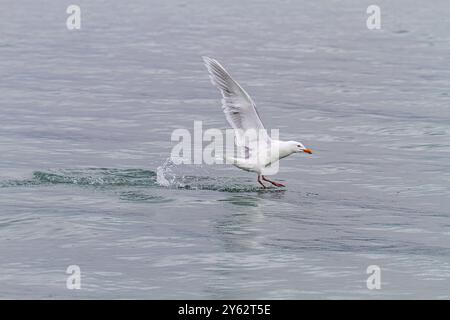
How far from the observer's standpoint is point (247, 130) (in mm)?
15961

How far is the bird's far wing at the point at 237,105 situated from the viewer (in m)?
15.5

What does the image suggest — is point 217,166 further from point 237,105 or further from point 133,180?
point 237,105

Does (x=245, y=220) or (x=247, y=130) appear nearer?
(x=245, y=220)

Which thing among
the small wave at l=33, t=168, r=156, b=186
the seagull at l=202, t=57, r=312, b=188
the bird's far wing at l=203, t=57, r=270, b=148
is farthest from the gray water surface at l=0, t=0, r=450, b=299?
the bird's far wing at l=203, t=57, r=270, b=148

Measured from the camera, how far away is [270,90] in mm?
24062

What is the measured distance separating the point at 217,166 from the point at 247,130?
6.56 feet

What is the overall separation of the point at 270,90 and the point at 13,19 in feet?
38.4

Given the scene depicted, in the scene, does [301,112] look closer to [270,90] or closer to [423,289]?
[270,90]

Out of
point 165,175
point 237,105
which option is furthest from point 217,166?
point 237,105

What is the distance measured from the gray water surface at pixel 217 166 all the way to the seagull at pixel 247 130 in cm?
45

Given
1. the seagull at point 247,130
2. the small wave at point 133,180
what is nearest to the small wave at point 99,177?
the small wave at point 133,180

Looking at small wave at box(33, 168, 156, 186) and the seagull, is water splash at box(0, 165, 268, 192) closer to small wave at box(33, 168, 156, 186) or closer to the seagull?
small wave at box(33, 168, 156, 186)

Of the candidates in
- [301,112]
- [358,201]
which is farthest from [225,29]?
Answer: [358,201]

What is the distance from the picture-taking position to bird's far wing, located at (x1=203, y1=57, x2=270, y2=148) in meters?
15.5
